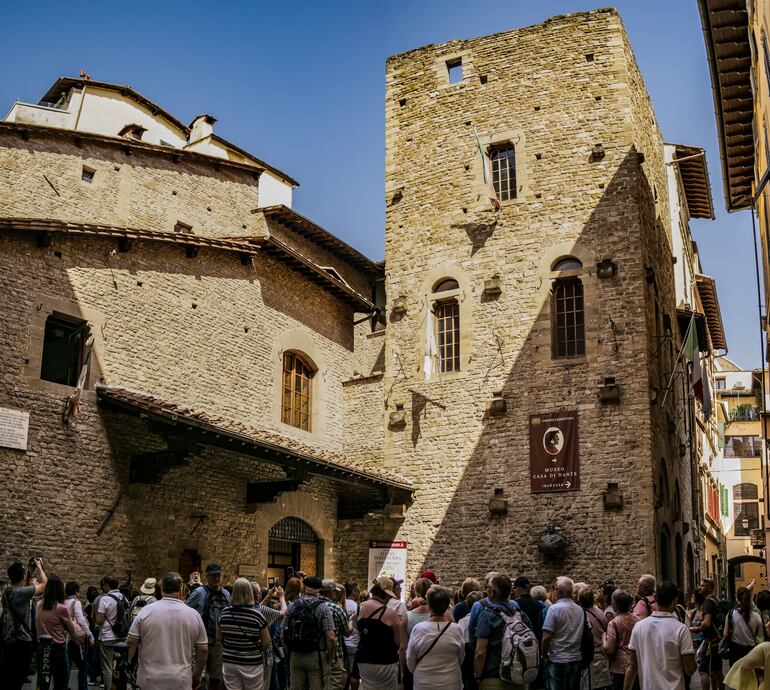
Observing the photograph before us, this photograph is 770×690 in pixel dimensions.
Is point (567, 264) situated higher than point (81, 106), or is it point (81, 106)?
point (81, 106)

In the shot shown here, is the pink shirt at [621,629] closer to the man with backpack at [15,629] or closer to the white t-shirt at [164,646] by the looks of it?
the white t-shirt at [164,646]

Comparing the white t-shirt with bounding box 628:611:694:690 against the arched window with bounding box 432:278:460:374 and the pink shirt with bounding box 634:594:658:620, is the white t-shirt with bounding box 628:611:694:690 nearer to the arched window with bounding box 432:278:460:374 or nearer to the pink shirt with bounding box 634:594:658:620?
the pink shirt with bounding box 634:594:658:620

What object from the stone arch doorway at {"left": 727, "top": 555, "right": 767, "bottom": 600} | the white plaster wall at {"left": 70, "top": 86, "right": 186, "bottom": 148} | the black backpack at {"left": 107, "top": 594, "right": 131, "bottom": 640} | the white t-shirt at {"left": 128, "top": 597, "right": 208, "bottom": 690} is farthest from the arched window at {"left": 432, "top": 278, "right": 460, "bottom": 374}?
the stone arch doorway at {"left": 727, "top": 555, "right": 767, "bottom": 600}

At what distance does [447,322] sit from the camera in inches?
747

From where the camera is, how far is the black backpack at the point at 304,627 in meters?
7.72

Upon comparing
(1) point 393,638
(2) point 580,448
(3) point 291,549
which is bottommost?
(1) point 393,638

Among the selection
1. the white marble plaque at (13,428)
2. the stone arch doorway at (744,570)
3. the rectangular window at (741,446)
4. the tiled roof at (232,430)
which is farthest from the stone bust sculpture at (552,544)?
the rectangular window at (741,446)

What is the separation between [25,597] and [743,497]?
41915mm

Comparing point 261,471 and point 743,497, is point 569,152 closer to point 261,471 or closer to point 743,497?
point 261,471

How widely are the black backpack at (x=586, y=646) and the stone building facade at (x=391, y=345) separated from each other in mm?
6648

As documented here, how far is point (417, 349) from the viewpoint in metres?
18.9

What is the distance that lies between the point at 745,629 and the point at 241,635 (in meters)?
5.30

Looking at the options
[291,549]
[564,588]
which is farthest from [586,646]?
[291,549]

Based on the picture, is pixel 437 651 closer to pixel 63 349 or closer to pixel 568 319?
pixel 63 349
